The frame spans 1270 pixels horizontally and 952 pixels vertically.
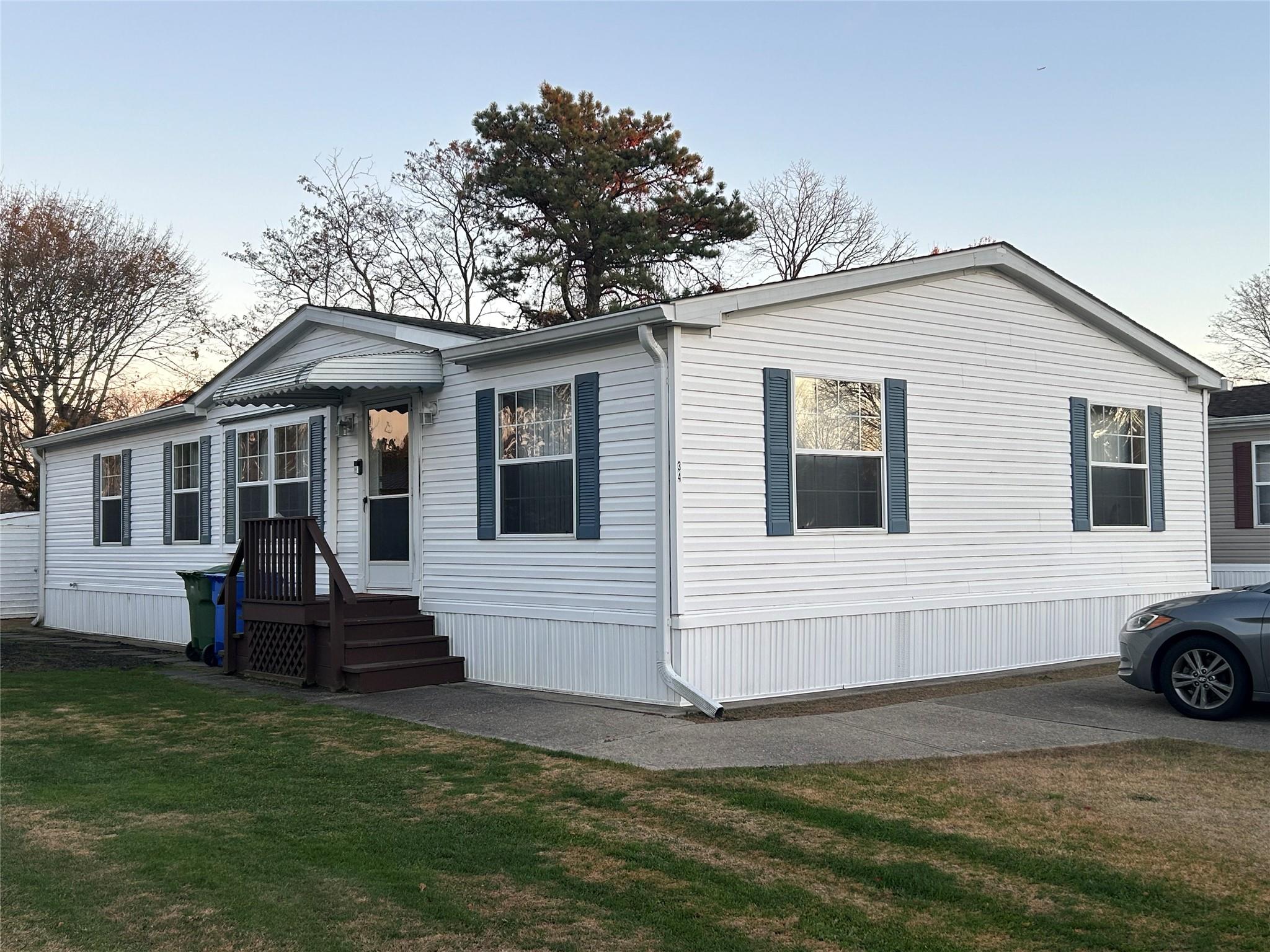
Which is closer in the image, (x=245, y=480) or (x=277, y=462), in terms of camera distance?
(x=277, y=462)

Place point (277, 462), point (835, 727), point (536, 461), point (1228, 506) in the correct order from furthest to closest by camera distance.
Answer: point (1228, 506)
point (277, 462)
point (536, 461)
point (835, 727)

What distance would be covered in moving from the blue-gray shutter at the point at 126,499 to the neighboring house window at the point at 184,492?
5.09 ft

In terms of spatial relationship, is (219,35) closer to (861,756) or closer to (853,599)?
(853,599)

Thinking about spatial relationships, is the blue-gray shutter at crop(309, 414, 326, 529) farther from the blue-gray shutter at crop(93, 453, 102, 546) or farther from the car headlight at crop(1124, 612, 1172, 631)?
the car headlight at crop(1124, 612, 1172, 631)

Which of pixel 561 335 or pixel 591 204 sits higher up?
pixel 591 204

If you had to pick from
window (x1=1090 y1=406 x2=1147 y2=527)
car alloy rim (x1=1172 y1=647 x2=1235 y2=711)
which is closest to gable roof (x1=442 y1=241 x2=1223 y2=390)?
window (x1=1090 y1=406 x2=1147 y2=527)

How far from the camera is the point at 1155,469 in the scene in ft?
44.2

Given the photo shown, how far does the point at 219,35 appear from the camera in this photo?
1498cm

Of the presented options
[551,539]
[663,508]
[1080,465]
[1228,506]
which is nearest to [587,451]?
[551,539]

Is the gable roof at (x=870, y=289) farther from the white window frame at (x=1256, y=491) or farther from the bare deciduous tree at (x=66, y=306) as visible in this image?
the bare deciduous tree at (x=66, y=306)

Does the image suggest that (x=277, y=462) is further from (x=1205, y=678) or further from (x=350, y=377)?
(x=1205, y=678)

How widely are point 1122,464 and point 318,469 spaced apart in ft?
29.6

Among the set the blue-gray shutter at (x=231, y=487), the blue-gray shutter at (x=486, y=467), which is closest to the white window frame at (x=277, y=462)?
the blue-gray shutter at (x=231, y=487)

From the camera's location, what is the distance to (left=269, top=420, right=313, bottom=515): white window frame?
13805 mm
